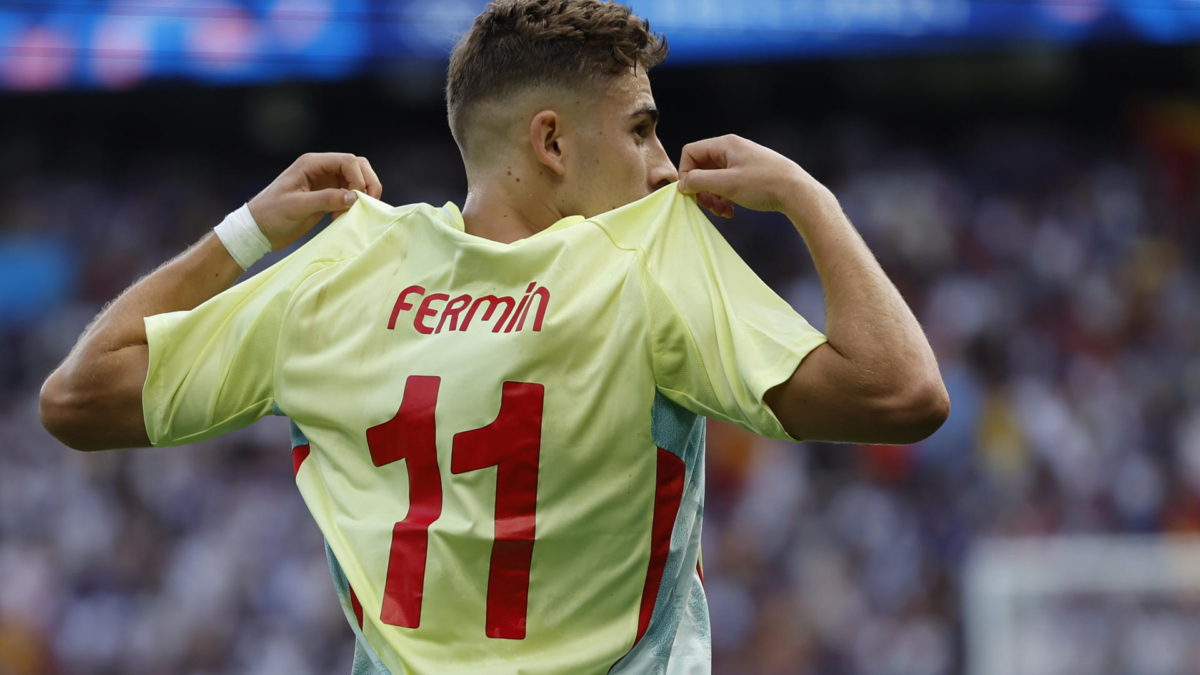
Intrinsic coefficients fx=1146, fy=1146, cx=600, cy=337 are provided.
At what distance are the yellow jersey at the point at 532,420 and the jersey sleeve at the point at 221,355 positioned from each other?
0.9 inches

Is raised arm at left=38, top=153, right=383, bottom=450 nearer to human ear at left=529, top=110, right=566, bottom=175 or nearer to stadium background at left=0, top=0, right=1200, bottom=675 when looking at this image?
human ear at left=529, top=110, right=566, bottom=175

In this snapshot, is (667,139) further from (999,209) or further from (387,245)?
(387,245)

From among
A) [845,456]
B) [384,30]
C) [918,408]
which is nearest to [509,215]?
[918,408]

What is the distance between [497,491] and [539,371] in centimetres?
19

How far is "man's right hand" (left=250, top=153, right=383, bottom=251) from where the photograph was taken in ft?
7.04

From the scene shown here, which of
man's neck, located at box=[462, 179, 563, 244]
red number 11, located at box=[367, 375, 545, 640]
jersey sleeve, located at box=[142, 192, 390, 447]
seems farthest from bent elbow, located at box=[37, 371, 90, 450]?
man's neck, located at box=[462, 179, 563, 244]

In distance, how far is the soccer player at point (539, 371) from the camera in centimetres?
169

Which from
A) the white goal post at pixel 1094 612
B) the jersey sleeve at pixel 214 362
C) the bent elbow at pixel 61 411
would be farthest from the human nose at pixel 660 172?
the white goal post at pixel 1094 612

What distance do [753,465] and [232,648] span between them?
3861mm

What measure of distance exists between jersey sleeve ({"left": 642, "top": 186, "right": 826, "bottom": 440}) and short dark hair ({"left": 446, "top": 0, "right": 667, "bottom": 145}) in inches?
16.1

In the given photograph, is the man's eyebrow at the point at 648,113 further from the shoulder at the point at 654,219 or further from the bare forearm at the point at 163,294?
the bare forearm at the point at 163,294

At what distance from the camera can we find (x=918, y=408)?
5.30 feet

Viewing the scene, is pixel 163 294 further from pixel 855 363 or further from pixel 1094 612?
pixel 1094 612

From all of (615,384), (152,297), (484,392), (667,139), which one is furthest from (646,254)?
(667,139)
